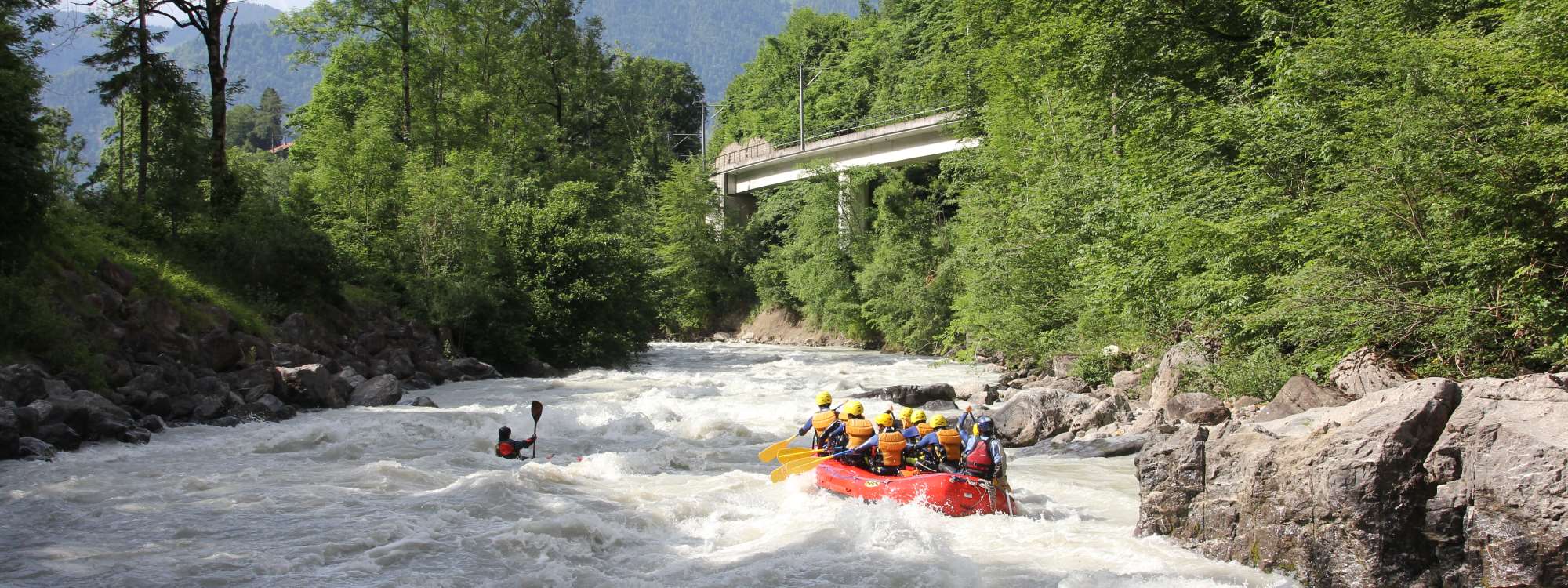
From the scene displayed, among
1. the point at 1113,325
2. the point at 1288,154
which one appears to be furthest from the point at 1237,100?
the point at 1113,325

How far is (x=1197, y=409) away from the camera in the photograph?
41.9 feet

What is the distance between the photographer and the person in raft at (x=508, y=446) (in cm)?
1189

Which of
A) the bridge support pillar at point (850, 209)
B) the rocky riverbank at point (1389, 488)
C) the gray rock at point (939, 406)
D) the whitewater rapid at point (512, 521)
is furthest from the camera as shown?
the bridge support pillar at point (850, 209)

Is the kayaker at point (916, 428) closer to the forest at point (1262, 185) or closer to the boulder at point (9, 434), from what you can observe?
the forest at point (1262, 185)

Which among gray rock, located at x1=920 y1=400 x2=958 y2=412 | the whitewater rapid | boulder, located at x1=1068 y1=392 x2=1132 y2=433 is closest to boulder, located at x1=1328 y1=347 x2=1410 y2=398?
the whitewater rapid

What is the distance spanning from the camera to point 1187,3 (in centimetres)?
1945

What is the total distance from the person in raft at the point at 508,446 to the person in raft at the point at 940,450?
205 inches

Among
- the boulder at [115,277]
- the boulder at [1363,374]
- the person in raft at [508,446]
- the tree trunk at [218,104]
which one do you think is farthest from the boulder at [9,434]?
the boulder at [1363,374]

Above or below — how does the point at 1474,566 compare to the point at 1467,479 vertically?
below

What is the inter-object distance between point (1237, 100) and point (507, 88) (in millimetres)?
26253

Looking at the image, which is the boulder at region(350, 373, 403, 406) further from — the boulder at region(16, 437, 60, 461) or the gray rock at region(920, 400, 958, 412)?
the gray rock at region(920, 400, 958, 412)

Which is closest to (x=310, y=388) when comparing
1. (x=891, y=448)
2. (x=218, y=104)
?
(x=218, y=104)

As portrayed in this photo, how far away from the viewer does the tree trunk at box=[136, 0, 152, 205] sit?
20.6 metres

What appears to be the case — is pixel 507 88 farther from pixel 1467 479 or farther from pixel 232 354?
pixel 1467 479
